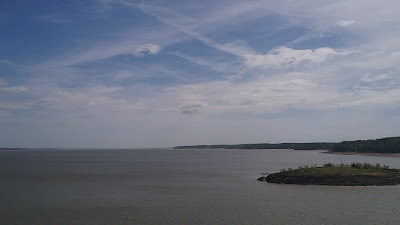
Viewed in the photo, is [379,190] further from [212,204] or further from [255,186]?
[212,204]

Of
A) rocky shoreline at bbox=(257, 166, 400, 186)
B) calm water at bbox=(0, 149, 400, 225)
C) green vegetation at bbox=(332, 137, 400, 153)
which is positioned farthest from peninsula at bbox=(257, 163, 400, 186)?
green vegetation at bbox=(332, 137, 400, 153)

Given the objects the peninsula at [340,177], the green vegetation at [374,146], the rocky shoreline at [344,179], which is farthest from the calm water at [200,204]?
the green vegetation at [374,146]

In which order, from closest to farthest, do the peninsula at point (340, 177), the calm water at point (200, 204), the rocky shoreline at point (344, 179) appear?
the calm water at point (200, 204) < the rocky shoreline at point (344, 179) < the peninsula at point (340, 177)

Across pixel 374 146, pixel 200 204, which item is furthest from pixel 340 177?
pixel 374 146

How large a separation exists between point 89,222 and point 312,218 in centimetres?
1919

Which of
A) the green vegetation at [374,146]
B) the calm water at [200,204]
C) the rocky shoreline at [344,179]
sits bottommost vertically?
the calm water at [200,204]

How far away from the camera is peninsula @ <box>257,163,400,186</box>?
167 ft

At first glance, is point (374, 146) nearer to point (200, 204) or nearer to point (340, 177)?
point (340, 177)

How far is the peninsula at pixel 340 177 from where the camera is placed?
50.8 meters

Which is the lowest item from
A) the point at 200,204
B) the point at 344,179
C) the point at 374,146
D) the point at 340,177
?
the point at 200,204

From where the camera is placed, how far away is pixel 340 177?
52.3 m

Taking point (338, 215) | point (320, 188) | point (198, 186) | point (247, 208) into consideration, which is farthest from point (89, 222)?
point (320, 188)

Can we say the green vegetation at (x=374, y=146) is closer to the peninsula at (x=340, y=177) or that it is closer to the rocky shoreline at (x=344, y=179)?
the peninsula at (x=340, y=177)

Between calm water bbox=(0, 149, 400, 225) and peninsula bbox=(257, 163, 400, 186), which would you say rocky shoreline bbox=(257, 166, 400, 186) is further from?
calm water bbox=(0, 149, 400, 225)
